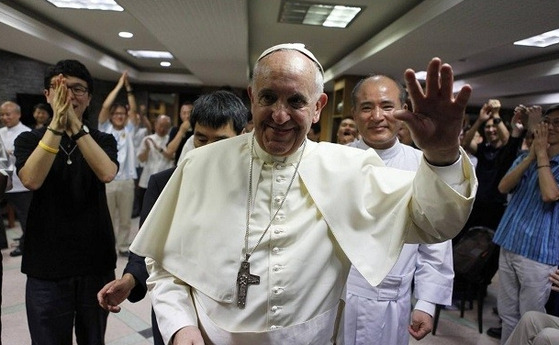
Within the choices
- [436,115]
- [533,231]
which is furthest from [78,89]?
[533,231]

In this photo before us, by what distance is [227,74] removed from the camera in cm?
939

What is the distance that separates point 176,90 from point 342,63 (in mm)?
6512

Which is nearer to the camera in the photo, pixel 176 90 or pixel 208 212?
pixel 208 212

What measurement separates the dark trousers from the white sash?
0.94 m

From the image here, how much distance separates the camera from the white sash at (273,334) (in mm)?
1027

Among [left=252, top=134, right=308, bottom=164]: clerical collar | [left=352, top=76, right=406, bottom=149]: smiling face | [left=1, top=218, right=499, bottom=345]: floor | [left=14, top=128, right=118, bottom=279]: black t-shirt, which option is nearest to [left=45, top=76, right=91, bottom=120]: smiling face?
[left=14, top=128, right=118, bottom=279]: black t-shirt

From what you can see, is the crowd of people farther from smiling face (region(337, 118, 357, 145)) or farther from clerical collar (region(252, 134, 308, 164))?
smiling face (region(337, 118, 357, 145))

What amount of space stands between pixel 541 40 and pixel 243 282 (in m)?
6.28

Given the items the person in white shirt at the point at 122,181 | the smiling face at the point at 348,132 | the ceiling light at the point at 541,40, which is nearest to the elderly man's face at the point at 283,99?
the smiling face at the point at 348,132

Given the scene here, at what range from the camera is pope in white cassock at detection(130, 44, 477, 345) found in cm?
103

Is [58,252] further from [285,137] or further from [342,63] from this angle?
[342,63]

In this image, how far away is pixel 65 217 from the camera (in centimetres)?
171

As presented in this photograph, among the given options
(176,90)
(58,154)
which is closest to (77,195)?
(58,154)

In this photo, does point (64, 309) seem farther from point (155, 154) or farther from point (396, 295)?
point (155, 154)
